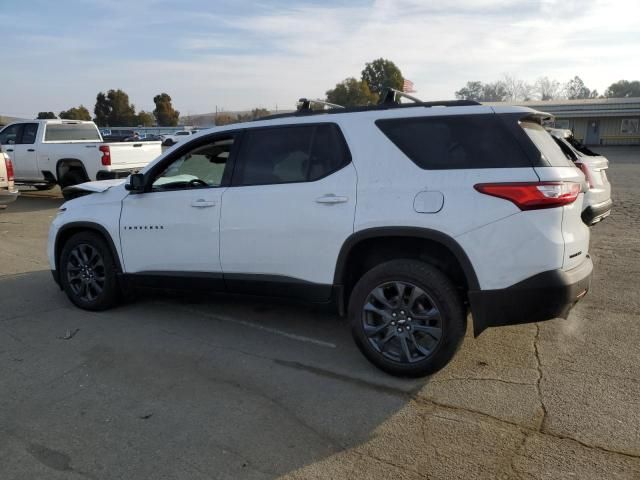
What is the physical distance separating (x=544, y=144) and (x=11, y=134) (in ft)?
47.5

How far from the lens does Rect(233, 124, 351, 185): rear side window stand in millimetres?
4141

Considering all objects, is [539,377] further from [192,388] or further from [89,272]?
[89,272]

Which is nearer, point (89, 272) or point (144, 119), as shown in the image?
point (89, 272)

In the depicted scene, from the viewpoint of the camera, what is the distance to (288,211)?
4172 mm

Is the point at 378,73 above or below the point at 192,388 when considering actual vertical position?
above

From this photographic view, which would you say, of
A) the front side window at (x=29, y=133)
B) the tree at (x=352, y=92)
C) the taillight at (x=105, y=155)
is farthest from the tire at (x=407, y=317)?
the tree at (x=352, y=92)

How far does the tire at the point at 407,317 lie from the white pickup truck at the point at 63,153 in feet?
31.8

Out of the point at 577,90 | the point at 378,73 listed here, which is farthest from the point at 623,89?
the point at 378,73

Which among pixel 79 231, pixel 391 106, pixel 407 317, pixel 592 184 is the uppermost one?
pixel 391 106

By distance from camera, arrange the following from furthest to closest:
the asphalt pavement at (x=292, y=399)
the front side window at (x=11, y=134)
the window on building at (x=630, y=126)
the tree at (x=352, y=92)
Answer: the tree at (x=352, y=92) → the window on building at (x=630, y=126) → the front side window at (x=11, y=134) → the asphalt pavement at (x=292, y=399)

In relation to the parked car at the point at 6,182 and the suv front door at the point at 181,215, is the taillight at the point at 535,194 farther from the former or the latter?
the parked car at the point at 6,182

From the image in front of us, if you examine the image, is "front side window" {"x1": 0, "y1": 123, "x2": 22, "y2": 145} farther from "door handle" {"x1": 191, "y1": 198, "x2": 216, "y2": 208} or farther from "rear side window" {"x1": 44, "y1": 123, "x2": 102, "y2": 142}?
"door handle" {"x1": 191, "y1": 198, "x2": 216, "y2": 208}

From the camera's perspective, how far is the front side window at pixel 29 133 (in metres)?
13.7

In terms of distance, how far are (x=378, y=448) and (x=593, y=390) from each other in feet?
5.36
